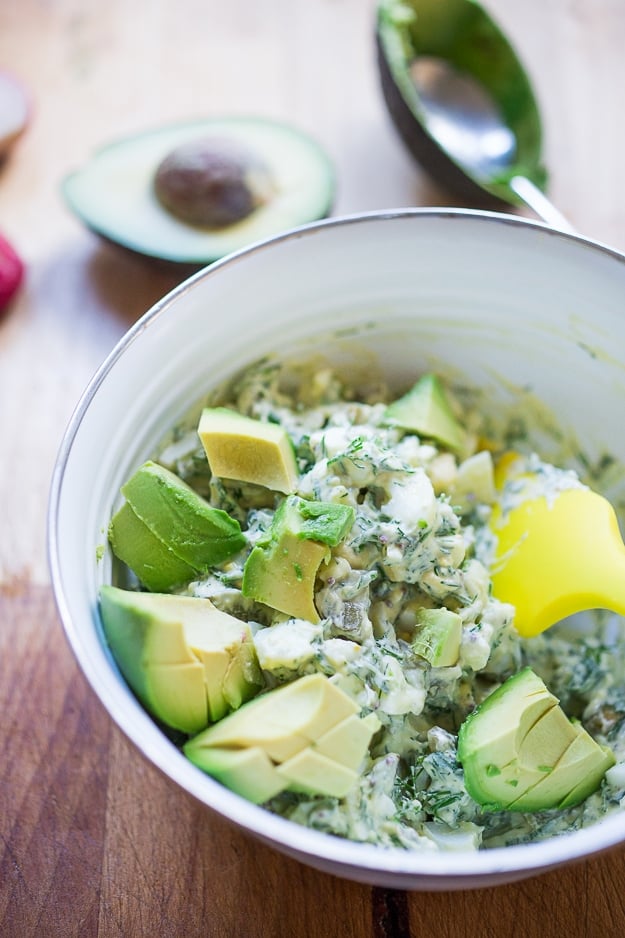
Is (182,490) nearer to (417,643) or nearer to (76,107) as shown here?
(417,643)

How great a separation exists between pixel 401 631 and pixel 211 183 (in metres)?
0.80

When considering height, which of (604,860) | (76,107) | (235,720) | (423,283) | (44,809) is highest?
(423,283)

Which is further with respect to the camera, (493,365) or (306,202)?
(306,202)

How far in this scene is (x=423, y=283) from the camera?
120 centimetres

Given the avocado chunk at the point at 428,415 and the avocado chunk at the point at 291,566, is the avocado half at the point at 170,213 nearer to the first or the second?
the avocado chunk at the point at 428,415

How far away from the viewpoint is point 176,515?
3.25 feet

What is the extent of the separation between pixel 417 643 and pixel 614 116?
1.21m

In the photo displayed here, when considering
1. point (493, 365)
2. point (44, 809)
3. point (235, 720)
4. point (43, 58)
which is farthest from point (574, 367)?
point (43, 58)

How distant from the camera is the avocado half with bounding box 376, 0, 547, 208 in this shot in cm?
150

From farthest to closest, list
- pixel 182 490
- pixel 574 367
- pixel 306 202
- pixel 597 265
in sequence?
A: pixel 306 202
pixel 574 367
pixel 597 265
pixel 182 490

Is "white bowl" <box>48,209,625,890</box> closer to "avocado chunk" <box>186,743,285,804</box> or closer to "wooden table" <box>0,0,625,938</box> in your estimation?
"avocado chunk" <box>186,743,285,804</box>

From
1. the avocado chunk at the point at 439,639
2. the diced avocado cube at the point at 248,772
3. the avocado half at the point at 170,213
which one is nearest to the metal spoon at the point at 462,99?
the avocado half at the point at 170,213

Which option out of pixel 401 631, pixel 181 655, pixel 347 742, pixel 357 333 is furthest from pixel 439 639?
pixel 357 333

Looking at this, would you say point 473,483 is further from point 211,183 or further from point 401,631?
point 211,183
